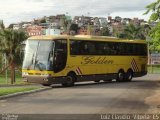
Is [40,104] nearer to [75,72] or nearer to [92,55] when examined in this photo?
[75,72]

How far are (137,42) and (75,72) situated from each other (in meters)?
8.72

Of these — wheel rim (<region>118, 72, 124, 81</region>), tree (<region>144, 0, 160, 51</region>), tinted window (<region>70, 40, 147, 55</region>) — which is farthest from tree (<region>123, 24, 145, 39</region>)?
tree (<region>144, 0, 160, 51</region>)

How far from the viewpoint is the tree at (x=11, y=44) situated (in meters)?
46.8

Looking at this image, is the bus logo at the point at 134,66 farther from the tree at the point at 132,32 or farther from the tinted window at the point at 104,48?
the tree at the point at 132,32

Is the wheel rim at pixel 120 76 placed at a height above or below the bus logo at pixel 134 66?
below

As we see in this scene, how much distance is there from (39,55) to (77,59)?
287 centimetres

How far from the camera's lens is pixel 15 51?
46.8m

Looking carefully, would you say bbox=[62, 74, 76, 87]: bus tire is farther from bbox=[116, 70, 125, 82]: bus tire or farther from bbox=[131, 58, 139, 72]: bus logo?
bbox=[131, 58, 139, 72]: bus logo

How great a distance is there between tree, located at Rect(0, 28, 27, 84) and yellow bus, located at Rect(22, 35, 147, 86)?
13.9 metres

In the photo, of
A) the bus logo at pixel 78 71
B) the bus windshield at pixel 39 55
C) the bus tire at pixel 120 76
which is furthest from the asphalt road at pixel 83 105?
the bus tire at pixel 120 76

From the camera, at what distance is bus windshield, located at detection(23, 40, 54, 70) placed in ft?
94.1

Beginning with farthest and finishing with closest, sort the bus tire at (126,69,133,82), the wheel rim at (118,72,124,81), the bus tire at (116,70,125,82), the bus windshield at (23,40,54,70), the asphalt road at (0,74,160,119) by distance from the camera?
the bus tire at (126,69,133,82)
the wheel rim at (118,72,124,81)
the bus tire at (116,70,125,82)
the bus windshield at (23,40,54,70)
the asphalt road at (0,74,160,119)

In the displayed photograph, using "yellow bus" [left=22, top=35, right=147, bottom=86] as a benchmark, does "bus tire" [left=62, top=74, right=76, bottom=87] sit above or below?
below

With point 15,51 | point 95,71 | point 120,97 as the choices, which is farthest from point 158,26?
point 15,51
